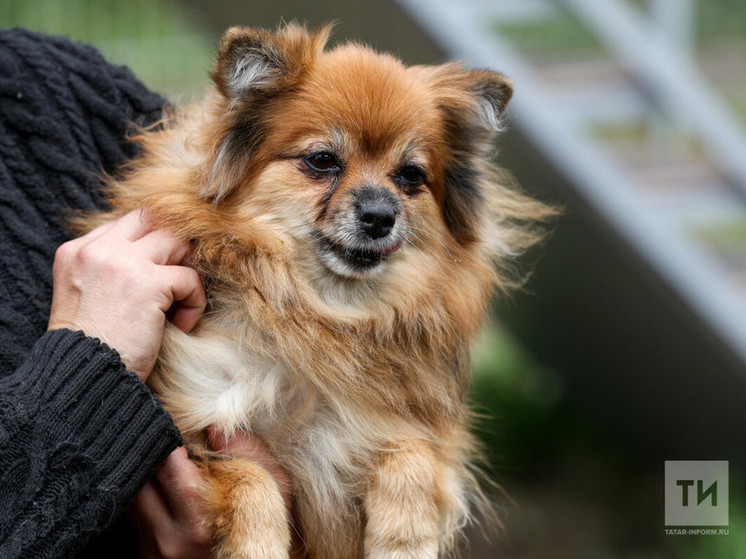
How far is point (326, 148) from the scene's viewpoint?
2.28 metres

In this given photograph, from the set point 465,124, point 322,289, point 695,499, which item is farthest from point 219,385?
point 695,499

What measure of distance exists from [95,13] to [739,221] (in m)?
5.81

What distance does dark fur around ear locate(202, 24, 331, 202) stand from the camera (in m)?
2.26

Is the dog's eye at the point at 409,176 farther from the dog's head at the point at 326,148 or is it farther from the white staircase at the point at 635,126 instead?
the white staircase at the point at 635,126

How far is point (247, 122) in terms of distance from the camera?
235cm

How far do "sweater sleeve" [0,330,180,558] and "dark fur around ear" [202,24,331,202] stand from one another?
0.60 metres

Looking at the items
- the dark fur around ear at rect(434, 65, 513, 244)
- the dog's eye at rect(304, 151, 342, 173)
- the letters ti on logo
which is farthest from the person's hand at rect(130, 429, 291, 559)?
the letters ti on logo

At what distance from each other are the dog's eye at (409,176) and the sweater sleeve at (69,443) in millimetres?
860

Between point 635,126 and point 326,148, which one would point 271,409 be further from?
point 635,126

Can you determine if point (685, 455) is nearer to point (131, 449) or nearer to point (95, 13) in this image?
point (131, 449)

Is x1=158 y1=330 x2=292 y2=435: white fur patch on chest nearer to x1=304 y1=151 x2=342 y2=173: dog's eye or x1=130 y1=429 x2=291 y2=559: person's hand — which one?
x1=130 y1=429 x2=291 y2=559: person's hand

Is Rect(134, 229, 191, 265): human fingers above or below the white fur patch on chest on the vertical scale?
above

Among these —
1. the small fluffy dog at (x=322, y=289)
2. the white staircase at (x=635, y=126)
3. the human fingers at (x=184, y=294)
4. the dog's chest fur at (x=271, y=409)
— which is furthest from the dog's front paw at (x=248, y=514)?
the white staircase at (x=635, y=126)

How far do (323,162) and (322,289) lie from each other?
0.33m
